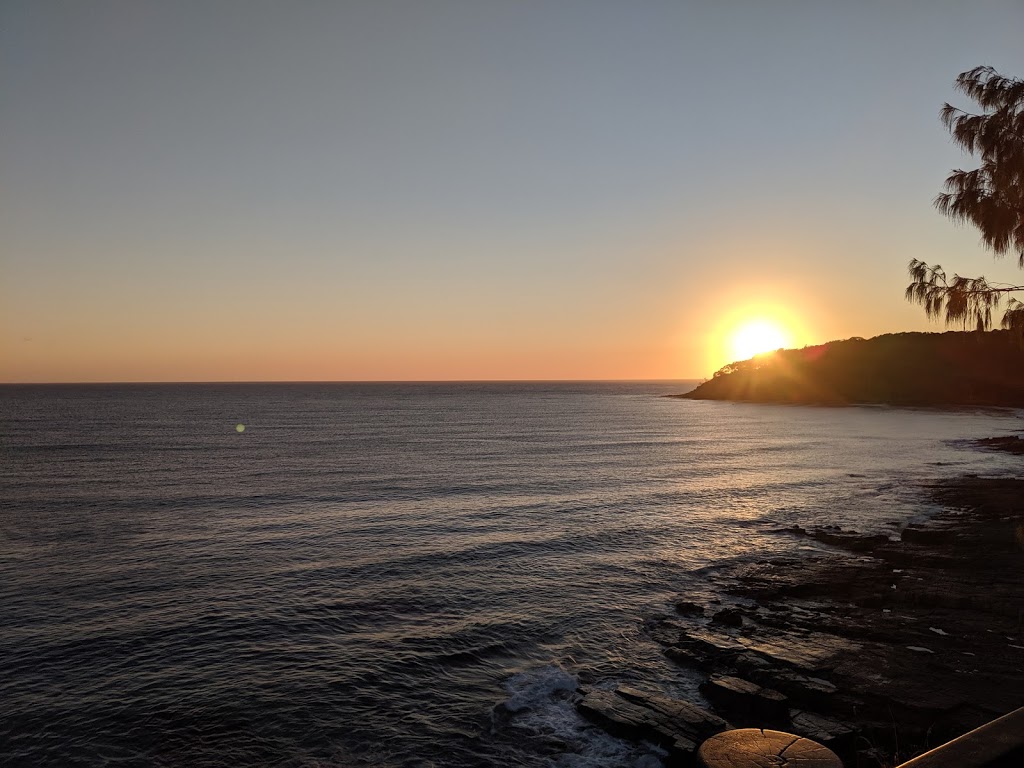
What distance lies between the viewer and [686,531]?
32531 mm

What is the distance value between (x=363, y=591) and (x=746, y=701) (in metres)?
13.7

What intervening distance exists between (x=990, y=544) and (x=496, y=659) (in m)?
21.7

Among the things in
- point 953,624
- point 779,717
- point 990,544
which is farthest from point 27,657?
point 990,544

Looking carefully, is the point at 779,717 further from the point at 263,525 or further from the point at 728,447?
the point at 728,447

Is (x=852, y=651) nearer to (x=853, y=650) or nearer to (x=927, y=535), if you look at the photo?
(x=853, y=650)

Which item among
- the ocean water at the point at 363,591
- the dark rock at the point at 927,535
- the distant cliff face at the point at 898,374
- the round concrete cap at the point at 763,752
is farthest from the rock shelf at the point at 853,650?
Answer: the distant cliff face at the point at 898,374

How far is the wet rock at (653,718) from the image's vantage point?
1285 cm

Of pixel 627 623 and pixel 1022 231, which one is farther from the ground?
pixel 1022 231

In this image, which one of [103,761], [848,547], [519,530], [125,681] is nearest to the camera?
[103,761]

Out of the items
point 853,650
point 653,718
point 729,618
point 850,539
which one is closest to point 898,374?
point 850,539

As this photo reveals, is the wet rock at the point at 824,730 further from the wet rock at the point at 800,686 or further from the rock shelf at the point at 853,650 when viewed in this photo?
the wet rock at the point at 800,686

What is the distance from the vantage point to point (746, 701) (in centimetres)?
1406

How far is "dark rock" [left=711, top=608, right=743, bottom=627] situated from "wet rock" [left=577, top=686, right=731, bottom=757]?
Answer: 552cm

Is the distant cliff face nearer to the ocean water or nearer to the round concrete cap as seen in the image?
the ocean water
